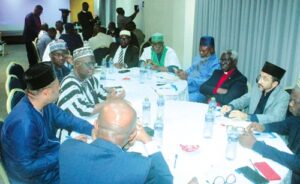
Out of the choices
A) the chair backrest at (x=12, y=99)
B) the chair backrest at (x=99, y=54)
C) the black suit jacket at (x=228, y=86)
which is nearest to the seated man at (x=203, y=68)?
the black suit jacket at (x=228, y=86)

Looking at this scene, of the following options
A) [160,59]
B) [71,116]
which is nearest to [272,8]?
[160,59]

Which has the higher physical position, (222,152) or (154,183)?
(154,183)

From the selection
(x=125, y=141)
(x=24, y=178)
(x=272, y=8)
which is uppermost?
(x=272, y=8)

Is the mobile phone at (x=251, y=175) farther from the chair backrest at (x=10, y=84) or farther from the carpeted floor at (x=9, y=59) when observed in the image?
the carpeted floor at (x=9, y=59)

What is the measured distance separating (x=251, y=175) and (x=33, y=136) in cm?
134

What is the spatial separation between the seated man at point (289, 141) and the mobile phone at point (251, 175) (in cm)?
24

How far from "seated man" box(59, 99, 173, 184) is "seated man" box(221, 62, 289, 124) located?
159cm

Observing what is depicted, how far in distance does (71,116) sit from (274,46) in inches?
128

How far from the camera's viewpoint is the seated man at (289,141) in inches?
79.7

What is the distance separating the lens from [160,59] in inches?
203

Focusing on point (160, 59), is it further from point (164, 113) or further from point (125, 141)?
point (125, 141)

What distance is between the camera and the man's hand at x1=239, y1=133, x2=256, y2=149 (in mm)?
2199

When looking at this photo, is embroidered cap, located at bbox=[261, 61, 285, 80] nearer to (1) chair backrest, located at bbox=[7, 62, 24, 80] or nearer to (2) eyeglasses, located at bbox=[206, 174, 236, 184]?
(2) eyeglasses, located at bbox=[206, 174, 236, 184]

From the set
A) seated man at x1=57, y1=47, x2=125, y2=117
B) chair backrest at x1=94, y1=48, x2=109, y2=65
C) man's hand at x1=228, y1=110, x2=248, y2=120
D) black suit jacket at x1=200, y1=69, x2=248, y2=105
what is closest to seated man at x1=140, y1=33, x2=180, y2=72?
black suit jacket at x1=200, y1=69, x2=248, y2=105
